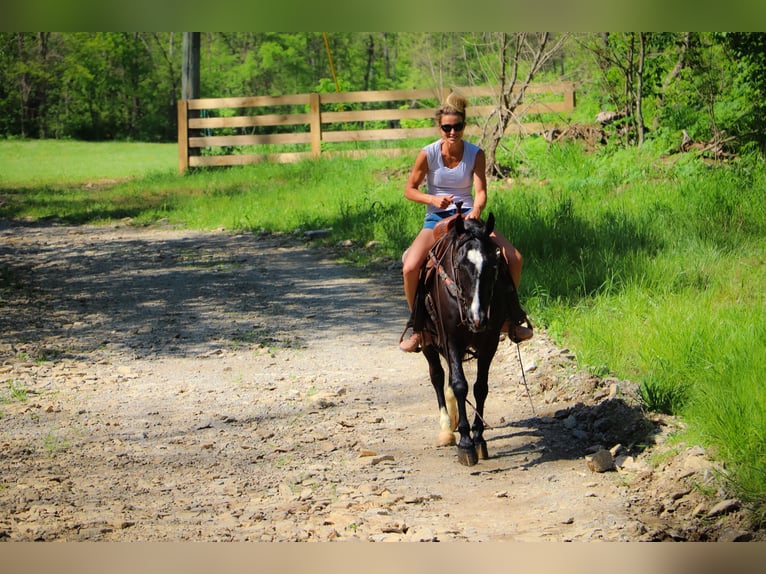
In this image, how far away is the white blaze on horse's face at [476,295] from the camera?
5.84 metres

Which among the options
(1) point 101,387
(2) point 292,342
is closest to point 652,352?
(2) point 292,342

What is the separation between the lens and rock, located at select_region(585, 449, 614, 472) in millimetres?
6055

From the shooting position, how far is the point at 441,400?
6734 millimetres

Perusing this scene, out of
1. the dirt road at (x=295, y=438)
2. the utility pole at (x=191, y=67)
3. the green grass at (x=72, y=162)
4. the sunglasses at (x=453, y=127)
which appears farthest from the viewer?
the utility pole at (x=191, y=67)

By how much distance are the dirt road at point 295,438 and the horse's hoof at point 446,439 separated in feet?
0.24

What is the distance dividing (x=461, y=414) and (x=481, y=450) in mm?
319

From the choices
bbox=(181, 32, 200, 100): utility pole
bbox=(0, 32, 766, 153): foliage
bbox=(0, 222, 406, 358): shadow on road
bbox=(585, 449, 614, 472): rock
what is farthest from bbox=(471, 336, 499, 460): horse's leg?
bbox=(181, 32, 200, 100): utility pole

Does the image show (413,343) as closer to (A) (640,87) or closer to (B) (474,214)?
(B) (474,214)

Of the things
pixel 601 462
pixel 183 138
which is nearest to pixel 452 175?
pixel 601 462

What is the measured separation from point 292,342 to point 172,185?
13855 mm

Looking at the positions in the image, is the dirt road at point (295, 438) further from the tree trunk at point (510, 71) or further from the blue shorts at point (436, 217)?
the tree trunk at point (510, 71)

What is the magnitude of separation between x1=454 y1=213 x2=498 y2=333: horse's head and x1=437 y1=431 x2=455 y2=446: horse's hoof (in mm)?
975

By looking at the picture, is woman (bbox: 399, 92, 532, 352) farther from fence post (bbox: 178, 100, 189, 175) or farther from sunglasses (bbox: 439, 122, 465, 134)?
fence post (bbox: 178, 100, 189, 175)

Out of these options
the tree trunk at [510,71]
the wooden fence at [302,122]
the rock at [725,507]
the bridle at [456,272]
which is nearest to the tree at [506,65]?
the tree trunk at [510,71]
